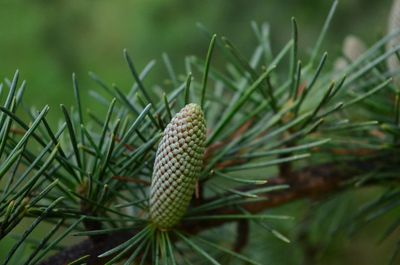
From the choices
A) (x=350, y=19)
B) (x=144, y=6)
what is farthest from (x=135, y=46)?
(x=350, y=19)

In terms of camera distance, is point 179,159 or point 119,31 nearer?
point 179,159

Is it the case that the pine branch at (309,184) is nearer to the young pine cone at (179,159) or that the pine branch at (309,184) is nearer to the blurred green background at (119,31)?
the young pine cone at (179,159)

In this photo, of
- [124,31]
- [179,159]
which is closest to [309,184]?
[179,159]

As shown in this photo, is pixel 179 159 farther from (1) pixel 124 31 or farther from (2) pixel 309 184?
(1) pixel 124 31

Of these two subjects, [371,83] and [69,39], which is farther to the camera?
[69,39]

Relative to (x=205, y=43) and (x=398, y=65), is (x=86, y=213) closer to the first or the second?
(x=398, y=65)

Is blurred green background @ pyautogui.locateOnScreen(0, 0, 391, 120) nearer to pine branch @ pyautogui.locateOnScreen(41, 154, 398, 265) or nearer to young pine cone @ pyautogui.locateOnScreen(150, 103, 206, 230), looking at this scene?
pine branch @ pyautogui.locateOnScreen(41, 154, 398, 265)

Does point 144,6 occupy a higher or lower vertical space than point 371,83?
higher
